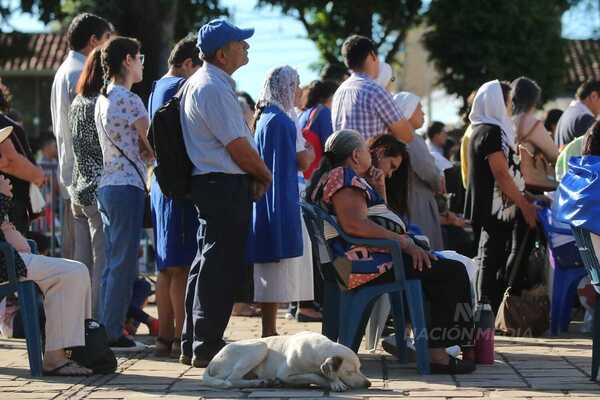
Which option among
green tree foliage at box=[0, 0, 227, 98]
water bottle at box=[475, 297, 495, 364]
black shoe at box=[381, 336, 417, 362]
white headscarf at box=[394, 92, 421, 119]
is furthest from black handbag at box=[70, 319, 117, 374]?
green tree foliage at box=[0, 0, 227, 98]

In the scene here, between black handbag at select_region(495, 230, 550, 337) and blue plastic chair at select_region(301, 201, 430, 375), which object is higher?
blue plastic chair at select_region(301, 201, 430, 375)

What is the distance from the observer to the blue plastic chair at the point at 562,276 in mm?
10164

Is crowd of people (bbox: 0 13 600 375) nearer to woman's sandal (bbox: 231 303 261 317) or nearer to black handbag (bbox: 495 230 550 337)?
black handbag (bbox: 495 230 550 337)

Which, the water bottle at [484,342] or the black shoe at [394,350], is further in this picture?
the black shoe at [394,350]

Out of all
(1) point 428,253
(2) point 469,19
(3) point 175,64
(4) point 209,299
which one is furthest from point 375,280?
(2) point 469,19

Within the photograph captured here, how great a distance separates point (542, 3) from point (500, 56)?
2.79 m

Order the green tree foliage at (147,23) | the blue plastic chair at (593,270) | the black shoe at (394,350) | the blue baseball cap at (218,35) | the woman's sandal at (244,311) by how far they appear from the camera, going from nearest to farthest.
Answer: the blue plastic chair at (593,270) < the blue baseball cap at (218,35) < the black shoe at (394,350) < the woman's sandal at (244,311) < the green tree foliage at (147,23)

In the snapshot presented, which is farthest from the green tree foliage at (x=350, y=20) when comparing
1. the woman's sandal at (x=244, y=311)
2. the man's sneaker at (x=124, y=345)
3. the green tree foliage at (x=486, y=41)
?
the man's sneaker at (x=124, y=345)

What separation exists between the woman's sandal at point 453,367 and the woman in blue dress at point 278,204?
1.45 m

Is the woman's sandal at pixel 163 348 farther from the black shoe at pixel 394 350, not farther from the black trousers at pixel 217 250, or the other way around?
the black shoe at pixel 394 350

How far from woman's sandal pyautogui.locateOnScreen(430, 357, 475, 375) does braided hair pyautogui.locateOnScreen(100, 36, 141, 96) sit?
2676 millimetres

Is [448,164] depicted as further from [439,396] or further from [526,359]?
[439,396]

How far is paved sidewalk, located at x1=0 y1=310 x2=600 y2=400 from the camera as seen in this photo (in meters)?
6.99

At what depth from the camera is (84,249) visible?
31.7 feet
